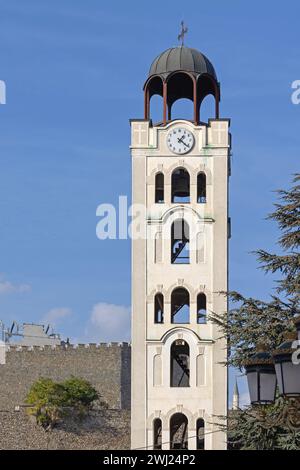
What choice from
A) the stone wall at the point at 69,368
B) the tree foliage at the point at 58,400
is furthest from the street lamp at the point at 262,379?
the stone wall at the point at 69,368

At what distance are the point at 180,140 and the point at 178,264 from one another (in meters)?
4.93

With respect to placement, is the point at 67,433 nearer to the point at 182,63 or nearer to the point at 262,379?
the point at 182,63

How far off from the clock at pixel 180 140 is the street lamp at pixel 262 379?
41662mm

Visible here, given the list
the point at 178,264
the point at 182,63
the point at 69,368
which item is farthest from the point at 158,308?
the point at 69,368

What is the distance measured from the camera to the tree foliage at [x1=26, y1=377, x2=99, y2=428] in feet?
248

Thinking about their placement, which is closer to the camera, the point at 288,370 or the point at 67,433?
the point at 288,370

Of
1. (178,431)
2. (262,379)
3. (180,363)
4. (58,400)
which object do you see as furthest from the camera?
(58,400)

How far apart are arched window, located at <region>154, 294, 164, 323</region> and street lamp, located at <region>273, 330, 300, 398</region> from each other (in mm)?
41777

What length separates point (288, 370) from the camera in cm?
1355

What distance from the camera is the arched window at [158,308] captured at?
55.8 metres

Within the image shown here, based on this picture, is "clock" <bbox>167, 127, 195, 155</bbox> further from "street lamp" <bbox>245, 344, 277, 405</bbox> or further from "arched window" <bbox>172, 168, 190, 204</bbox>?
"street lamp" <bbox>245, 344, 277, 405</bbox>

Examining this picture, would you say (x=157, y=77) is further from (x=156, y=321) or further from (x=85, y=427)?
(x=85, y=427)
